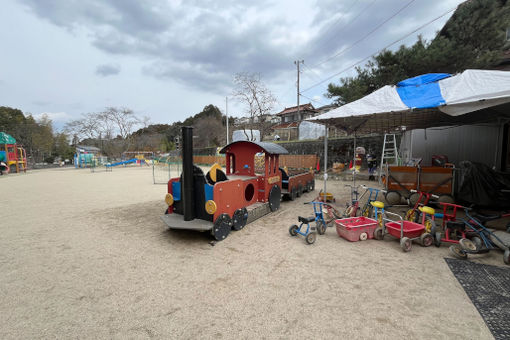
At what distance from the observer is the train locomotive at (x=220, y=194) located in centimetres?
449

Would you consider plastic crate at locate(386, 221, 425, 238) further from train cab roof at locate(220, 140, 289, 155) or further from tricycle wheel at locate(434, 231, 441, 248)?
train cab roof at locate(220, 140, 289, 155)

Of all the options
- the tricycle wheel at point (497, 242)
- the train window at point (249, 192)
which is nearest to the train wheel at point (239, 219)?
the train window at point (249, 192)

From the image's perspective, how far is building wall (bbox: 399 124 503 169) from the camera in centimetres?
938

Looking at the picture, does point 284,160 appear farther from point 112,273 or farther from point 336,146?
point 112,273

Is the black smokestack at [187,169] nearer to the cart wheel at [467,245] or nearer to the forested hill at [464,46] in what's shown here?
the cart wheel at [467,245]

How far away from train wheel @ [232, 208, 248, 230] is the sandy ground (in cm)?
16

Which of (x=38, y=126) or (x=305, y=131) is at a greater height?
(x=38, y=126)

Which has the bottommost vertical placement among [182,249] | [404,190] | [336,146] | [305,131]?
[182,249]

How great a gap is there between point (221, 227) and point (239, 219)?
26.5 inches

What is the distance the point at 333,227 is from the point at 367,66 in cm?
1374

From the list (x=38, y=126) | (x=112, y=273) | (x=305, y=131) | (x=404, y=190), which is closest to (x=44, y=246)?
(x=112, y=273)

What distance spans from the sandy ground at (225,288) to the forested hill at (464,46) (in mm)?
11796

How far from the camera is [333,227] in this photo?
17.6ft

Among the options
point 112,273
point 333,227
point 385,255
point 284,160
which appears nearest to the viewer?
point 112,273
